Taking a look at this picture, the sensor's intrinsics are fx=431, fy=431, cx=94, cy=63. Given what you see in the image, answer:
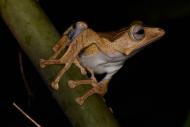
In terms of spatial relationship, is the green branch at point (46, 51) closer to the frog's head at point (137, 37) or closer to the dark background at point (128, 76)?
the frog's head at point (137, 37)

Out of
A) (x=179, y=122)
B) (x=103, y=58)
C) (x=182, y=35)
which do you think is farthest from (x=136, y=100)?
(x=103, y=58)

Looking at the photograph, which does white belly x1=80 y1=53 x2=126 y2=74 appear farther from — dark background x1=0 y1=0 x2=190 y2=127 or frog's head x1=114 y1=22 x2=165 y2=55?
dark background x1=0 y1=0 x2=190 y2=127

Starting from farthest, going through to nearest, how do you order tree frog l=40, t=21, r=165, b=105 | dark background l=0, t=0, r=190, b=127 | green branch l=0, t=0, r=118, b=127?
dark background l=0, t=0, r=190, b=127 → tree frog l=40, t=21, r=165, b=105 → green branch l=0, t=0, r=118, b=127

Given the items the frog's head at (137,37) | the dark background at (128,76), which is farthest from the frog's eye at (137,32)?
the dark background at (128,76)

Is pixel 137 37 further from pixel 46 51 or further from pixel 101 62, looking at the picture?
pixel 46 51

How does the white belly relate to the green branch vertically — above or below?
below

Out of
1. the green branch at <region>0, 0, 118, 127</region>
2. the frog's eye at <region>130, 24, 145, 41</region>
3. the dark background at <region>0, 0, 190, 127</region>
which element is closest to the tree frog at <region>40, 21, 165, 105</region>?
the frog's eye at <region>130, 24, 145, 41</region>

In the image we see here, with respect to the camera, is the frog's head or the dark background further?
the dark background
